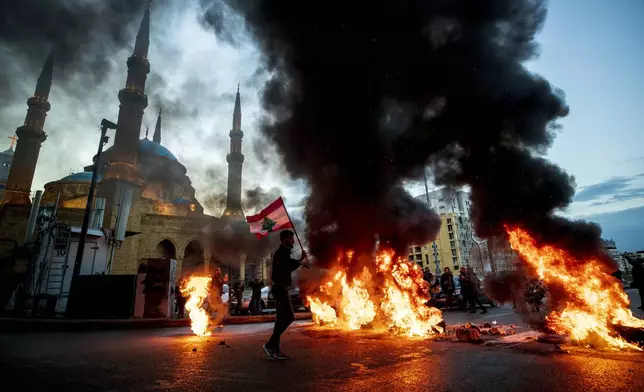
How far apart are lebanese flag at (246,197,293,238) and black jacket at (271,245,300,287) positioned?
3374 mm

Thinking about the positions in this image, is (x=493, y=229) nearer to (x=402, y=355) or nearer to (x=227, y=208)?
(x=402, y=355)

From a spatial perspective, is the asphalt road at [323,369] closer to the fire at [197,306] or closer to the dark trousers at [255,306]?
the fire at [197,306]

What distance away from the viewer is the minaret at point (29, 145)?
36.5m

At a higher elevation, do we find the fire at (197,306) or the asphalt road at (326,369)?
the fire at (197,306)

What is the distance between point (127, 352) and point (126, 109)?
38.0m

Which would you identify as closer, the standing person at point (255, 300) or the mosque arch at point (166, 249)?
the standing person at point (255, 300)

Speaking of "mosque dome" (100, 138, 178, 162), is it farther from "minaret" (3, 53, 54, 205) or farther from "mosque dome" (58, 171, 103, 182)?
"minaret" (3, 53, 54, 205)

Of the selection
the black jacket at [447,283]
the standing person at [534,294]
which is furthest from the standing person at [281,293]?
the black jacket at [447,283]

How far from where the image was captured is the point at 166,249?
37.1m

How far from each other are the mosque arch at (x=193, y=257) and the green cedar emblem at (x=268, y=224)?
99.7ft

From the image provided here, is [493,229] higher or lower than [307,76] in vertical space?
lower

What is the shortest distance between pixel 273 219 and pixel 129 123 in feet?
115

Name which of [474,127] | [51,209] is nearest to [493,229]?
[474,127]

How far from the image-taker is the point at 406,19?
30.2 feet
